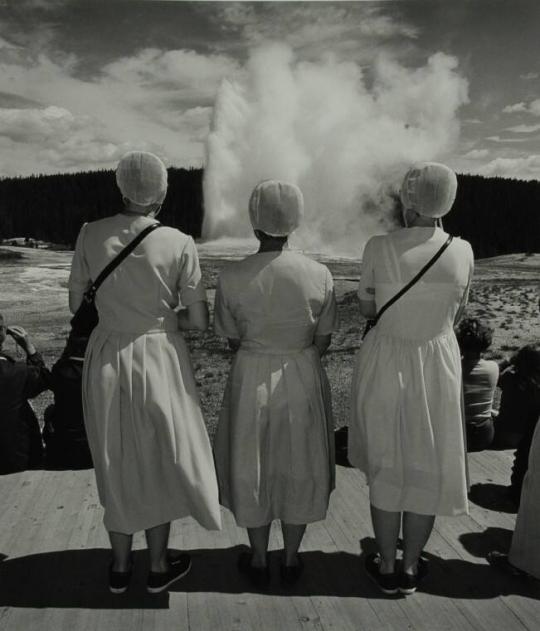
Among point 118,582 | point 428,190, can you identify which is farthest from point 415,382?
point 118,582

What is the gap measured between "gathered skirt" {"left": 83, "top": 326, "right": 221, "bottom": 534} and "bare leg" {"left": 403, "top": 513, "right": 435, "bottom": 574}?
0.62 m

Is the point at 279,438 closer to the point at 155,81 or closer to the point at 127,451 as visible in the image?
the point at 127,451

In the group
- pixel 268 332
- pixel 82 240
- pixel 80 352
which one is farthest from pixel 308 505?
pixel 80 352

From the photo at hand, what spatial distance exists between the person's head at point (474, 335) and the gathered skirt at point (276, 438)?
3.61ft

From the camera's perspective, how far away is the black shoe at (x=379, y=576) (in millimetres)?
1863

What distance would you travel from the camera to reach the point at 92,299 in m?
1.72

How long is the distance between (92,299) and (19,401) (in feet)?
3.52

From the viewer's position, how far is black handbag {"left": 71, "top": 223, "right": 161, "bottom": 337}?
5.47 feet

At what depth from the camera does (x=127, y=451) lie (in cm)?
177

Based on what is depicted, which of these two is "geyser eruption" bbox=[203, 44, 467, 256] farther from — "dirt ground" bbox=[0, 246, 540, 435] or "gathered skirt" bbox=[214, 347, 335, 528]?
"gathered skirt" bbox=[214, 347, 335, 528]

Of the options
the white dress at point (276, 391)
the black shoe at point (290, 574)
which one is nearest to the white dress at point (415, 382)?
the white dress at point (276, 391)

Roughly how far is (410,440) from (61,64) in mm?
2483

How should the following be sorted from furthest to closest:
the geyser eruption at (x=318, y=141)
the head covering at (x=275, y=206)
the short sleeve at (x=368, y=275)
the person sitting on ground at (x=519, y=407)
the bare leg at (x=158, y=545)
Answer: the geyser eruption at (x=318, y=141) < the person sitting on ground at (x=519, y=407) < the bare leg at (x=158, y=545) < the short sleeve at (x=368, y=275) < the head covering at (x=275, y=206)

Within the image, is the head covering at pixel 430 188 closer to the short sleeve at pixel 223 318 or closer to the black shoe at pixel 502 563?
the short sleeve at pixel 223 318
